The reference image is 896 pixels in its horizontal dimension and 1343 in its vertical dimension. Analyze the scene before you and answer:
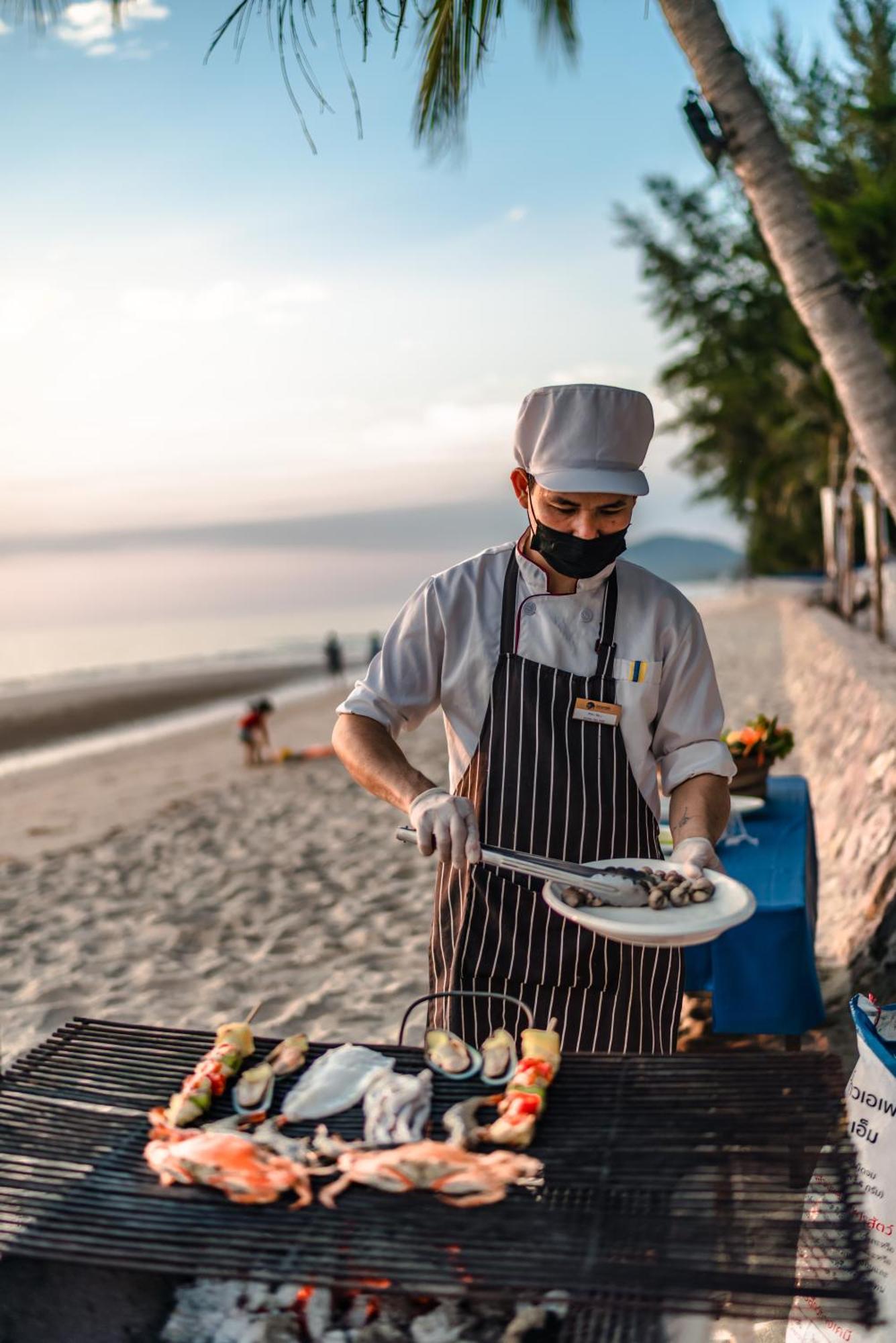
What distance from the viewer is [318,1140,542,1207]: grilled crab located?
1646mm

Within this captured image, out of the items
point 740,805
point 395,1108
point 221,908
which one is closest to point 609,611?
point 395,1108

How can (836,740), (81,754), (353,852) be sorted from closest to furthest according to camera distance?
(836,740) < (353,852) < (81,754)

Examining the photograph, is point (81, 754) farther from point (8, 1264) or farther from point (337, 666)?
point (8, 1264)

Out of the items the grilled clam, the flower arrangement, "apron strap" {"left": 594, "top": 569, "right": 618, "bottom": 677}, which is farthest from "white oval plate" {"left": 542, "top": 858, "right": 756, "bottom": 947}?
the flower arrangement

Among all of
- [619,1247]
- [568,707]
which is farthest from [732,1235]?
[568,707]

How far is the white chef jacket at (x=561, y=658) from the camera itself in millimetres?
2307

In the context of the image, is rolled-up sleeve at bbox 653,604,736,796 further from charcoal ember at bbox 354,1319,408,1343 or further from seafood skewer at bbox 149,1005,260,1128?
charcoal ember at bbox 354,1319,408,1343

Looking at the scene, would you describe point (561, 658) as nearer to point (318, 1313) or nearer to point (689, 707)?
point (689, 707)

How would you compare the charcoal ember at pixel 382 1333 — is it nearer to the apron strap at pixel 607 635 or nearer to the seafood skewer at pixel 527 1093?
the seafood skewer at pixel 527 1093

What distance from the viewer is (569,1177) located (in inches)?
66.0

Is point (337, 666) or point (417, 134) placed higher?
point (417, 134)

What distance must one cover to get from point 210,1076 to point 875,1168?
1317mm

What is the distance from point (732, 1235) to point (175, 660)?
163 ft

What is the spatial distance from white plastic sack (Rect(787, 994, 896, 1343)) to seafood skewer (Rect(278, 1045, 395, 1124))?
3.15 ft
